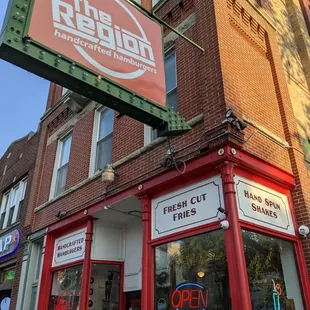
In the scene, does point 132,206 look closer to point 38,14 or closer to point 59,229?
point 59,229

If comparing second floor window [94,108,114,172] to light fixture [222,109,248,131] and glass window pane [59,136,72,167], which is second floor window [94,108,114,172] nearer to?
glass window pane [59,136,72,167]

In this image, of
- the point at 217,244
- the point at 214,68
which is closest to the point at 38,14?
the point at 214,68

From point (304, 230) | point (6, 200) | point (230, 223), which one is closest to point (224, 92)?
point (230, 223)

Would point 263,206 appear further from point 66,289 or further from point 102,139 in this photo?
point 66,289

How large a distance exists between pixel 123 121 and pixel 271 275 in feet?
16.6

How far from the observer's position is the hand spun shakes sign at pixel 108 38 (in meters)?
4.20

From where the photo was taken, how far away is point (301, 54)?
10.8 m

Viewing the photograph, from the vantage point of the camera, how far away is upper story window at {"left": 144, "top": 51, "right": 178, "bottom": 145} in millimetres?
7657

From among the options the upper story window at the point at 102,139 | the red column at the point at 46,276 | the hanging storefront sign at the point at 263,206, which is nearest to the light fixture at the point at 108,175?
the upper story window at the point at 102,139

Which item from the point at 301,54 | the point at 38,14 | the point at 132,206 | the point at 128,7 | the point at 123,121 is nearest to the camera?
the point at 38,14

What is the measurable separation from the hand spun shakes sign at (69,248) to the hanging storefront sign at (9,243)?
2833 millimetres


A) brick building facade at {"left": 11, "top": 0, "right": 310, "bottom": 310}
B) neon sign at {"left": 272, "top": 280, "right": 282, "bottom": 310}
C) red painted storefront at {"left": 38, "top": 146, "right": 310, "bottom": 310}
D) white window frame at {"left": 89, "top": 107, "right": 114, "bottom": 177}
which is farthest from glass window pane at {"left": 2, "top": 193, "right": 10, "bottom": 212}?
neon sign at {"left": 272, "top": 280, "right": 282, "bottom": 310}

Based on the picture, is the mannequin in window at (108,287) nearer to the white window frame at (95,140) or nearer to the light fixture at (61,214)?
the light fixture at (61,214)

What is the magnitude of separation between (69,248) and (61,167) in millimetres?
3012
